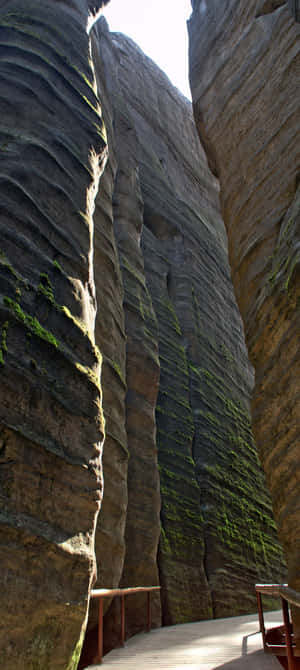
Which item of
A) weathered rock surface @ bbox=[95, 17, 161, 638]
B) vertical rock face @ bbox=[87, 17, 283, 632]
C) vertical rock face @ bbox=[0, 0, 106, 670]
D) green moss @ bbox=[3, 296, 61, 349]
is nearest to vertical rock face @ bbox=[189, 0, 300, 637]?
vertical rock face @ bbox=[0, 0, 106, 670]

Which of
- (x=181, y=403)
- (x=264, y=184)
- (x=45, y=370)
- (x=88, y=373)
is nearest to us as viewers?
(x=45, y=370)

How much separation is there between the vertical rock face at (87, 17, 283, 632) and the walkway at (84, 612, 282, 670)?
1.02 m

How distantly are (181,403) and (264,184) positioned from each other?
5961 millimetres

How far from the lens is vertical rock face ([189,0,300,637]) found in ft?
14.6

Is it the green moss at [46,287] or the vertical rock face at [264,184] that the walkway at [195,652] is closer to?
the vertical rock face at [264,184]

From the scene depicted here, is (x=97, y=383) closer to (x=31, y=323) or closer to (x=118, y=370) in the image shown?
(x=31, y=323)

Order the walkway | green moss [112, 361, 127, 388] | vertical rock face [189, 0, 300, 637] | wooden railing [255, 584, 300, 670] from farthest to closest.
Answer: green moss [112, 361, 127, 388] → vertical rock face [189, 0, 300, 637] → the walkway → wooden railing [255, 584, 300, 670]

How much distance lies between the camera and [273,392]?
15.5ft

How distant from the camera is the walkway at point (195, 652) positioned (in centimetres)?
392

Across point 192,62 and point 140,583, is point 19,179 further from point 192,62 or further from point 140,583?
point 192,62

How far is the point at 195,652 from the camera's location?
4.64 m

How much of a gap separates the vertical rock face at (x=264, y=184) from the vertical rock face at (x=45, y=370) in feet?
5.84

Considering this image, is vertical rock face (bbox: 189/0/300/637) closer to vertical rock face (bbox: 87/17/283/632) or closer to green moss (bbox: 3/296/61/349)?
green moss (bbox: 3/296/61/349)

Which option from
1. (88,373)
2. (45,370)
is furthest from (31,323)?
(88,373)
